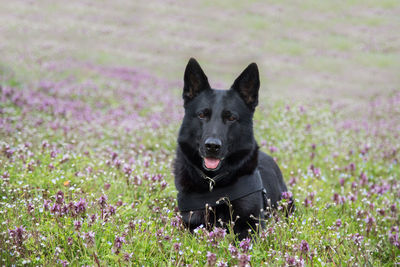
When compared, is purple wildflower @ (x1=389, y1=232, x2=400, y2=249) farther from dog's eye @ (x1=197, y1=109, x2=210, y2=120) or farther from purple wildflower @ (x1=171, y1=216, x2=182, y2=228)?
dog's eye @ (x1=197, y1=109, x2=210, y2=120)

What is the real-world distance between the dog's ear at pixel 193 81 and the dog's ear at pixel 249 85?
41cm

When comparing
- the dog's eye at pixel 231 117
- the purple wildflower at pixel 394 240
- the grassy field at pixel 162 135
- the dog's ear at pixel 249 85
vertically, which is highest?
the dog's ear at pixel 249 85

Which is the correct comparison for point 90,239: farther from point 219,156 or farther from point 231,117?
point 231,117

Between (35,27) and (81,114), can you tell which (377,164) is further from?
(35,27)

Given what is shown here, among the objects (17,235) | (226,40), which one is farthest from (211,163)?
(226,40)

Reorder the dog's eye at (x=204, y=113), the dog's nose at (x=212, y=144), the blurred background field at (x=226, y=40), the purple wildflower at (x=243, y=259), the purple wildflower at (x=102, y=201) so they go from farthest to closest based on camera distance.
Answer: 1. the blurred background field at (x=226, y=40)
2. the dog's eye at (x=204, y=113)
3. the dog's nose at (x=212, y=144)
4. the purple wildflower at (x=102, y=201)
5. the purple wildflower at (x=243, y=259)

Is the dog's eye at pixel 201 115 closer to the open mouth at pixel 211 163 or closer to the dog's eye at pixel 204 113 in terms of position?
the dog's eye at pixel 204 113

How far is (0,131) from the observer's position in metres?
8.50

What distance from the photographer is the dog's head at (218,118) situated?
474 cm

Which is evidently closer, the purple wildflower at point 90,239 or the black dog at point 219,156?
the purple wildflower at point 90,239

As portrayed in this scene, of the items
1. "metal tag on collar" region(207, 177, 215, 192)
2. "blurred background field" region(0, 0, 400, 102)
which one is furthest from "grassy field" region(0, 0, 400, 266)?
"metal tag on collar" region(207, 177, 215, 192)

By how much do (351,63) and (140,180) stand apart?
25722 mm

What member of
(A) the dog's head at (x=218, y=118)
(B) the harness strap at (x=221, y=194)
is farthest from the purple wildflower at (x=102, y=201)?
(A) the dog's head at (x=218, y=118)

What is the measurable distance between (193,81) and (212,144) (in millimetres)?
1029
